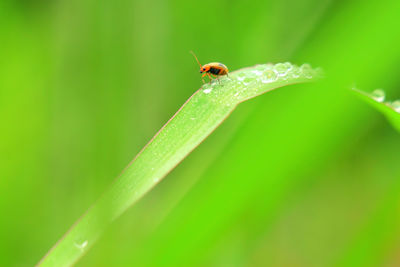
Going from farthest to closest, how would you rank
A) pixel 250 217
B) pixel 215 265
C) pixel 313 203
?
1. pixel 313 203
2. pixel 215 265
3. pixel 250 217

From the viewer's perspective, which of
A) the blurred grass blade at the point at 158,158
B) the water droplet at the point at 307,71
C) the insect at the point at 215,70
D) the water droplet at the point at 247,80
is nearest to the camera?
the blurred grass blade at the point at 158,158

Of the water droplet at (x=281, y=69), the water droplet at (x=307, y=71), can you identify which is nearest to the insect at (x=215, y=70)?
the water droplet at (x=281, y=69)

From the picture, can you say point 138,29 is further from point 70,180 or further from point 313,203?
point 313,203

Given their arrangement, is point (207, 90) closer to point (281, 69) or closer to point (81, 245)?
point (281, 69)

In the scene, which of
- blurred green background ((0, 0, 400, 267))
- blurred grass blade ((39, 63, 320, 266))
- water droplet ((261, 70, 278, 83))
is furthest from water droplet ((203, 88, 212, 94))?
blurred green background ((0, 0, 400, 267))

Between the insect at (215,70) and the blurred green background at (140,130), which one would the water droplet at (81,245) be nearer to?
the blurred green background at (140,130)

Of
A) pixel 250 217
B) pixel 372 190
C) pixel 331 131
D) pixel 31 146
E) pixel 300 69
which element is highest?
pixel 372 190

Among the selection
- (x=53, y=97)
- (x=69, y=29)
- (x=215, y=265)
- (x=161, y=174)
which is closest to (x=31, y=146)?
(x=53, y=97)

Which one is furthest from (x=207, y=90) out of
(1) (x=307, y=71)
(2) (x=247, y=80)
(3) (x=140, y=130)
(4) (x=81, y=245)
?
(3) (x=140, y=130)
